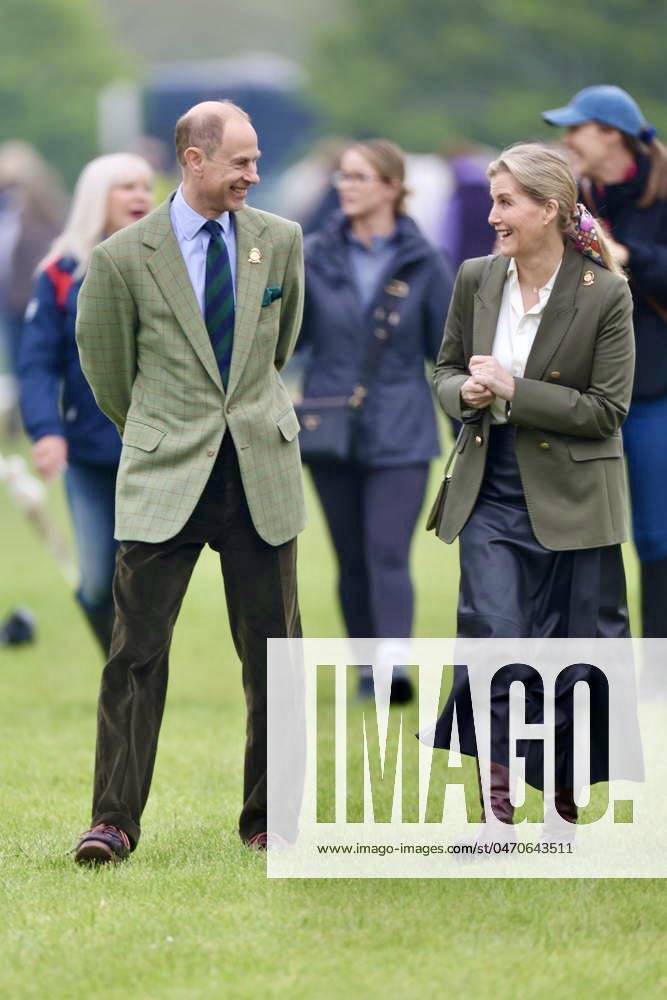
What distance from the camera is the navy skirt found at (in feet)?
20.4

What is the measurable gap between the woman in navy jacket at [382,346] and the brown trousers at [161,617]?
283cm

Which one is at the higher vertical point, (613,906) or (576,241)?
(576,241)

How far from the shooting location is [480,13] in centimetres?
6125

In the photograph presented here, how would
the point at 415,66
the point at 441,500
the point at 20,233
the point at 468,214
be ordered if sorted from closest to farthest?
the point at 441,500
the point at 468,214
the point at 20,233
the point at 415,66

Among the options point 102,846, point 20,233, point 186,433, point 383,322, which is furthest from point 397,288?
point 20,233

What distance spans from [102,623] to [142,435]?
287 centimetres

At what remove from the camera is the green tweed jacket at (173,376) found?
612cm

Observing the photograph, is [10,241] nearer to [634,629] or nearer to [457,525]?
[634,629]

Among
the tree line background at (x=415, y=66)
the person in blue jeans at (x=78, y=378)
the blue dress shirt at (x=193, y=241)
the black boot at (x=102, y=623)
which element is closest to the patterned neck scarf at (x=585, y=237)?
the blue dress shirt at (x=193, y=241)

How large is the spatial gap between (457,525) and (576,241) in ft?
3.01

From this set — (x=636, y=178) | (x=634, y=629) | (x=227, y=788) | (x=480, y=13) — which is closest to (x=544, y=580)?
(x=227, y=788)

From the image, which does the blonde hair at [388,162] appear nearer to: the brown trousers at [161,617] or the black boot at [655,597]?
the black boot at [655,597]

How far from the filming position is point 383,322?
914cm

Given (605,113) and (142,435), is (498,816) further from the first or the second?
(605,113)
